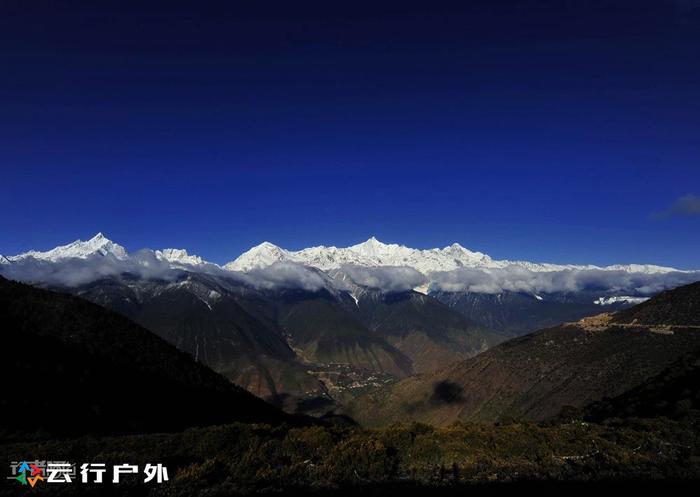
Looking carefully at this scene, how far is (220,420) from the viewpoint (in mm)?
95188

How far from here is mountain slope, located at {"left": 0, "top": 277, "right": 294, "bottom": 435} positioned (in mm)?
65438

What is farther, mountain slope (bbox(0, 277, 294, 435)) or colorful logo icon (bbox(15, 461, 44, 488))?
mountain slope (bbox(0, 277, 294, 435))

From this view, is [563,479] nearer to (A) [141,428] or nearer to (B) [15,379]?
(A) [141,428]

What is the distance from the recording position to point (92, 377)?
8462 cm
